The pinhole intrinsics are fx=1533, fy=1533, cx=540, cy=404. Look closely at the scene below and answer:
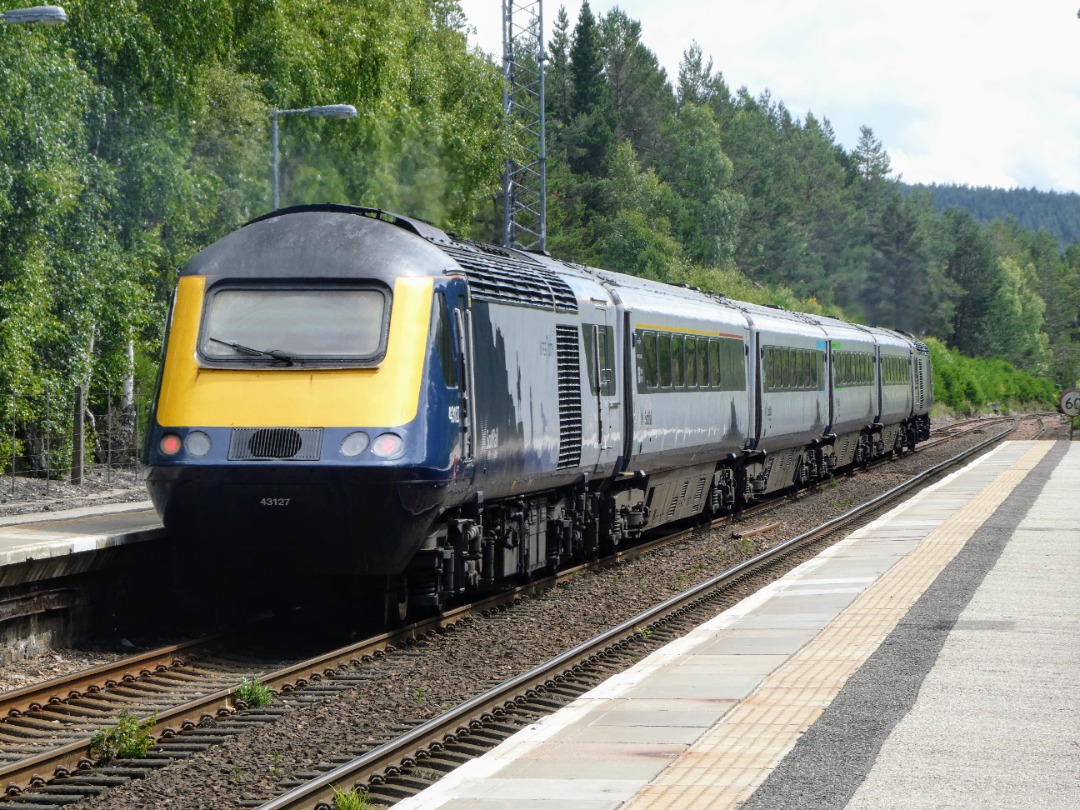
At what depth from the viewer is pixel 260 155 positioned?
115ft

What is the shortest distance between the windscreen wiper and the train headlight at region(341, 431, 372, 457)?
78cm

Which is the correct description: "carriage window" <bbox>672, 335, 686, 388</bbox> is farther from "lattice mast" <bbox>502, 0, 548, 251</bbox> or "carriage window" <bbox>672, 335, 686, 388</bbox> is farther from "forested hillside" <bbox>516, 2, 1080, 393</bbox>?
"forested hillside" <bbox>516, 2, 1080, 393</bbox>

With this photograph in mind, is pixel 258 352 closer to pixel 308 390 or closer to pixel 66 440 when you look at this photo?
pixel 308 390

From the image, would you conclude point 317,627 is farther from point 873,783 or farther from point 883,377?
point 883,377

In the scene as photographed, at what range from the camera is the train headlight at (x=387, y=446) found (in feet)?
37.4

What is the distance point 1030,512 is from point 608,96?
197 feet

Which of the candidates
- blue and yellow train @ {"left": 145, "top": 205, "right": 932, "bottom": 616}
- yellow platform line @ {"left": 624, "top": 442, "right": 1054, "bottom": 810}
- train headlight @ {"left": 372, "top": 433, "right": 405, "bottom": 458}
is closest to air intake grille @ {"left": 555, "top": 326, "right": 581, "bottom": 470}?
blue and yellow train @ {"left": 145, "top": 205, "right": 932, "bottom": 616}

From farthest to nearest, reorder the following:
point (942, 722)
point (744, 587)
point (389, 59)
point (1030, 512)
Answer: point (389, 59)
point (1030, 512)
point (744, 587)
point (942, 722)

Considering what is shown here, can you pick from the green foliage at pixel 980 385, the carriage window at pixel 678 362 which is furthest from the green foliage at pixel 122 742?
the green foliage at pixel 980 385

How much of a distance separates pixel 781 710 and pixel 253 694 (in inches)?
139

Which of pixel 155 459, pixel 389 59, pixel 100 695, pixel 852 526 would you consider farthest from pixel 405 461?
pixel 389 59

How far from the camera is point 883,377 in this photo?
39.2 metres

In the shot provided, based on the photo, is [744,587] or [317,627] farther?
[744,587]

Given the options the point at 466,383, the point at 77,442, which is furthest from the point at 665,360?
the point at 77,442
